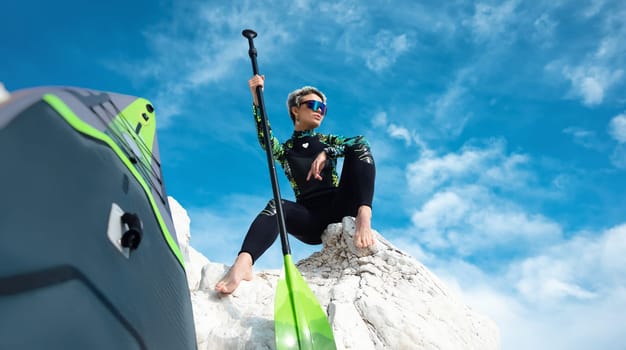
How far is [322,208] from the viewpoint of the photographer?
3.52 meters

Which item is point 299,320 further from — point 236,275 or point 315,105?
point 315,105

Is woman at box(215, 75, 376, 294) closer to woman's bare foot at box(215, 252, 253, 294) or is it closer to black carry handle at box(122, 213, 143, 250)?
woman's bare foot at box(215, 252, 253, 294)

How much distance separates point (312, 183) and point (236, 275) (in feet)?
3.40

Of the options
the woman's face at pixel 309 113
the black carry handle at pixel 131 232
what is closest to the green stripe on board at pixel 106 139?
the black carry handle at pixel 131 232

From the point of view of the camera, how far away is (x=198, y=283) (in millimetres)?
3020

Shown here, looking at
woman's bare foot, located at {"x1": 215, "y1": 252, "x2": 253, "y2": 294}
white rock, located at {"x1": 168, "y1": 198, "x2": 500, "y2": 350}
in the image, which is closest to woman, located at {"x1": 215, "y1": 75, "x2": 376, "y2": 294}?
woman's bare foot, located at {"x1": 215, "y1": 252, "x2": 253, "y2": 294}

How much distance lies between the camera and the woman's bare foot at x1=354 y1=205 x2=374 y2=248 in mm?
2996

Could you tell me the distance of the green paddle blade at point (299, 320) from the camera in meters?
2.39

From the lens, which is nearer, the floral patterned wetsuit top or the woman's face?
the floral patterned wetsuit top

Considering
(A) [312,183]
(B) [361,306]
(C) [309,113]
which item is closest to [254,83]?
(C) [309,113]

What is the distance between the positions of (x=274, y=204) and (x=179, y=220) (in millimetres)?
855

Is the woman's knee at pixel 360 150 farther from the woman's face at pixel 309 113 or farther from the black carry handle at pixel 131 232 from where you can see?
the black carry handle at pixel 131 232

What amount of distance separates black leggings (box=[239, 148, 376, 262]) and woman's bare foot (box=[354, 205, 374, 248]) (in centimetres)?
7

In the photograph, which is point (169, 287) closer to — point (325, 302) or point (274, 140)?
point (325, 302)
